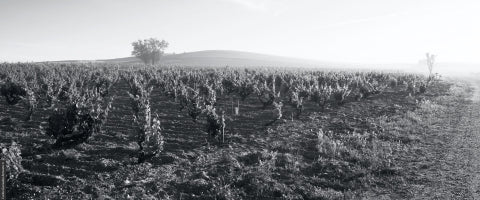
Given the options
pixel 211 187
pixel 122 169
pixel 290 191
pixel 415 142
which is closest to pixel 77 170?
pixel 122 169

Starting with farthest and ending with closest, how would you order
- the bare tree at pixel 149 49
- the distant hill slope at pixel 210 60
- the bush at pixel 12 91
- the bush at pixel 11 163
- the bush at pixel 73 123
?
the distant hill slope at pixel 210 60 → the bare tree at pixel 149 49 → the bush at pixel 12 91 → the bush at pixel 73 123 → the bush at pixel 11 163

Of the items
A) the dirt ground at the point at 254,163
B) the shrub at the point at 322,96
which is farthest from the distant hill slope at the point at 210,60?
the dirt ground at the point at 254,163

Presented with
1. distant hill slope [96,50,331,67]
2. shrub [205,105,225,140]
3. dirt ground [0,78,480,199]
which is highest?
distant hill slope [96,50,331,67]

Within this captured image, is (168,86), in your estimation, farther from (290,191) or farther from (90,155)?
(290,191)

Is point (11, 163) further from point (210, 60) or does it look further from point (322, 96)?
point (210, 60)

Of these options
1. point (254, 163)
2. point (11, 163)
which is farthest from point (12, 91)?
point (254, 163)

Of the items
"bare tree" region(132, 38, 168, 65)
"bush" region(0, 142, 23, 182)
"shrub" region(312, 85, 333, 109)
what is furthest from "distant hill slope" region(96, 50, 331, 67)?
"bush" region(0, 142, 23, 182)

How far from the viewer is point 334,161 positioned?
1288cm

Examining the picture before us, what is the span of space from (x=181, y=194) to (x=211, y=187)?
3.11ft

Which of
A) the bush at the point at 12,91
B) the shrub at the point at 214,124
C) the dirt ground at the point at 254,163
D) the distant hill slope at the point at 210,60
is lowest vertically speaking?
the dirt ground at the point at 254,163

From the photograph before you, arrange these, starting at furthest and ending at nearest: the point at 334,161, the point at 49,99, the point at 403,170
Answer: the point at 49,99
the point at 334,161
the point at 403,170

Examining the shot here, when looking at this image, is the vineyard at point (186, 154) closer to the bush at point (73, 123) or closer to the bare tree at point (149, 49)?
the bush at point (73, 123)

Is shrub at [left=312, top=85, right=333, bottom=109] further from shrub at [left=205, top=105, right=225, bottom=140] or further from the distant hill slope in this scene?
the distant hill slope

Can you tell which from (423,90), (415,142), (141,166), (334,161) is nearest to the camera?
(141,166)
